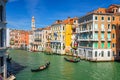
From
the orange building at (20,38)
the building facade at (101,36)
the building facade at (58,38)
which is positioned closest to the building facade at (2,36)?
the building facade at (101,36)

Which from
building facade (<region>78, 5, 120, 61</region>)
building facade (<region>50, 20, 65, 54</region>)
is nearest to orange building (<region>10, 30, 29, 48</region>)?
building facade (<region>50, 20, 65, 54</region>)

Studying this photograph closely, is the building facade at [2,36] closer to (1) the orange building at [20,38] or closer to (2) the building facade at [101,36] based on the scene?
(2) the building facade at [101,36]

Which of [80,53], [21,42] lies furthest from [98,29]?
[21,42]

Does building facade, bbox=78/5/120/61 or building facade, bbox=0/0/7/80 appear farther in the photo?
building facade, bbox=78/5/120/61

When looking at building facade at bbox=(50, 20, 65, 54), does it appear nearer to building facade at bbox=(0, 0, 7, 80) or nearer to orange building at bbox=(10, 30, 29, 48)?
orange building at bbox=(10, 30, 29, 48)

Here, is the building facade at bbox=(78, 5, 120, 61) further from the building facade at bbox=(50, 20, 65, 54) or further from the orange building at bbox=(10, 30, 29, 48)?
the orange building at bbox=(10, 30, 29, 48)

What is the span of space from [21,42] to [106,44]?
55.2m

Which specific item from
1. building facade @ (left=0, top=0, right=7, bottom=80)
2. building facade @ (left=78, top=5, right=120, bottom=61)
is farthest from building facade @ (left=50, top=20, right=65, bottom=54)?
building facade @ (left=0, top=0, right=7, bottom=80)

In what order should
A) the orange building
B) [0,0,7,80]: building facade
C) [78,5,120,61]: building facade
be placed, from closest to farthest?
1. [0,0,7,80]: building facade
2. [78,5,120,61]: building facade
3. the orange building

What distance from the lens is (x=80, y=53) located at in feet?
140

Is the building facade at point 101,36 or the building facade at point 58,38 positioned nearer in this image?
the building facade at point 101,36

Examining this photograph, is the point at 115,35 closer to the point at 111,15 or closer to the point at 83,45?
the point at 111,15

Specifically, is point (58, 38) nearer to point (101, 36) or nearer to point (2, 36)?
point (101, 36)

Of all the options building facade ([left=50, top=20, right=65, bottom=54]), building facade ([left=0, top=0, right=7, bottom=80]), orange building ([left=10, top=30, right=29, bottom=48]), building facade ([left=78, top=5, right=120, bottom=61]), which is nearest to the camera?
building facade ([left=0, top=0, right=7, bottom=80])
